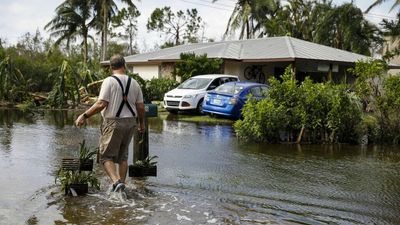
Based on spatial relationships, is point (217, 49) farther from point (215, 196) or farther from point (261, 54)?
point (215, 196)

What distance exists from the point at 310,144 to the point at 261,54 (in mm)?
15141

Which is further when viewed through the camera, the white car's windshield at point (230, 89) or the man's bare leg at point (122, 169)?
the white car's windshield at point (230, 89)

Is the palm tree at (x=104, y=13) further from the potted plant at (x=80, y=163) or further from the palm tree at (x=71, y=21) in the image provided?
the potted plant at (x=80, y=163)

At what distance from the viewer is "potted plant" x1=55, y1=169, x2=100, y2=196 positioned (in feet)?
21.7

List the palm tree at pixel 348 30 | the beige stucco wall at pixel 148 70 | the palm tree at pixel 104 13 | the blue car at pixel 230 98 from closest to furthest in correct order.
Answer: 1. the blue car at pixel 230 98
2. the beige stucco wall at pixel 148 70
3. the palm tree at pixel 348 30
4. the palm tree at pixel 104 13

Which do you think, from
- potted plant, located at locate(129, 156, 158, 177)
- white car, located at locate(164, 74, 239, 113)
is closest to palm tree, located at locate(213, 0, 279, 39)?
white car, located at locate(164, 74, 239, 113)

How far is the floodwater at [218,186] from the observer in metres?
5.94

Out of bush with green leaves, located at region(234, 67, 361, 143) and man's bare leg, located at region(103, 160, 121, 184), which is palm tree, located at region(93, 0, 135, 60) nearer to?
bush with green leaves, located at region(234, 67, 361, 143)

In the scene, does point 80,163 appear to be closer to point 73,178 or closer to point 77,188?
point 73,178

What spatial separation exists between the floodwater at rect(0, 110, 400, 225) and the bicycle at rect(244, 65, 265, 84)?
16189mm

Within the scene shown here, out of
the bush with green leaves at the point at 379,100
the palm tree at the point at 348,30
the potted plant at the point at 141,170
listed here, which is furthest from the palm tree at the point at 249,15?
the potted plant at the point at 141,170

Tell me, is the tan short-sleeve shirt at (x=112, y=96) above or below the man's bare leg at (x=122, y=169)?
above

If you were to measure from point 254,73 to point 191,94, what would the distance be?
1026cm

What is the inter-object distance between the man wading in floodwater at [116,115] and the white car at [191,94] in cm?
1264
